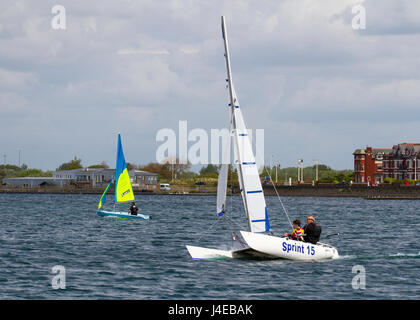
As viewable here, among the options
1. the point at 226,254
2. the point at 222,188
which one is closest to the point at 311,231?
the point at 226,254

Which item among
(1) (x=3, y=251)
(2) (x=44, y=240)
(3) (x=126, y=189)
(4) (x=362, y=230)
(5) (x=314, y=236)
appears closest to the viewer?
(5) (x=314, y=236)

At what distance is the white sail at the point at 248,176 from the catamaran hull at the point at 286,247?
0.97 meters

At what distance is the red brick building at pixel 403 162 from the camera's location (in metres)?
192

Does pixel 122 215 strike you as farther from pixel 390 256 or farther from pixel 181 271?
pixel 181 271

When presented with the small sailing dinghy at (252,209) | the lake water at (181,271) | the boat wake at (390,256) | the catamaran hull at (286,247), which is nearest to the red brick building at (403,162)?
the lake water at (181,271)

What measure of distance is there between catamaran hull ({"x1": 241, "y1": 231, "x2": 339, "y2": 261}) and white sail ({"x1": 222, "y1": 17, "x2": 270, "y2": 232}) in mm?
970

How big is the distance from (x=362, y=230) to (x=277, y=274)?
29458 mm

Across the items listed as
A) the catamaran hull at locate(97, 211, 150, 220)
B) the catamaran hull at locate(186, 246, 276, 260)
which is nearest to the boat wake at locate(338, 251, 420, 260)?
the catamaran hull at locate(186, 246, 276, 260)

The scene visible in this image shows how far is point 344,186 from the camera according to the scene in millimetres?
187125

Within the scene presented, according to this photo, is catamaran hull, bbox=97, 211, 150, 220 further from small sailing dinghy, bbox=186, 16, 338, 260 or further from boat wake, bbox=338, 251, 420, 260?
small sailing dinghy, bbox=186, 16, 338, 260

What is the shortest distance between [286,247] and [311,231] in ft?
4.75
